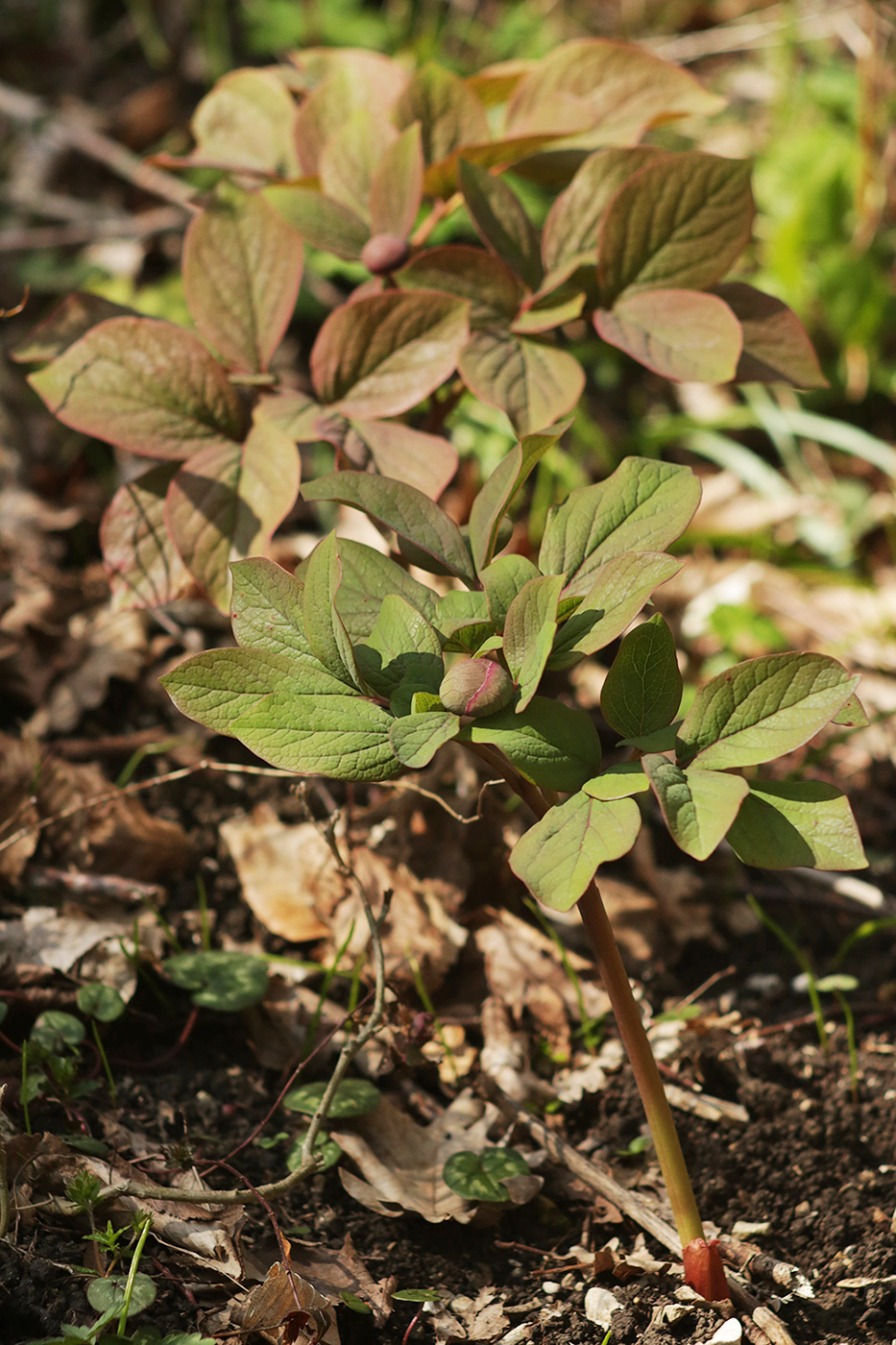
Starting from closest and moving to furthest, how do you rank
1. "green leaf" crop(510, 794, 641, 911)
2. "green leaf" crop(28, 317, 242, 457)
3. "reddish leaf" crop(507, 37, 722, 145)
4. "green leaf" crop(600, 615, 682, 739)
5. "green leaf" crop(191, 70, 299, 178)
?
1. "green leaf" crop(510, 794, 641, 911)
2. "green leaf" crop(600, 615, 682, 739)
3. "green leaf" crop(28, 317, 242, 457)
4. "reddish leaf" crop(507, 37, 722, 145)
5. "green leaf" crop(191, 70, 299, 178)

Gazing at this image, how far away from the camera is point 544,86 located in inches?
62.9

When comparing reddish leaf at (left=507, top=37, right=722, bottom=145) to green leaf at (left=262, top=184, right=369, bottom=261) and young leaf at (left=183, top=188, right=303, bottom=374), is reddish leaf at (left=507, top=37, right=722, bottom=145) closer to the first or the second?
green leaf at (left=262, top=184, right=369, bottom=261)

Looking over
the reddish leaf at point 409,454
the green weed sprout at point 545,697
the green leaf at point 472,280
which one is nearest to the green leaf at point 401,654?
the green weed sprout at point 545,697

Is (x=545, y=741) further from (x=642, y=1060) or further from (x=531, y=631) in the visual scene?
(x=642, y=1060)

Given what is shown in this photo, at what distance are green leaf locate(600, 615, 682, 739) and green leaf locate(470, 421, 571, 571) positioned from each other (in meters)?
0.17

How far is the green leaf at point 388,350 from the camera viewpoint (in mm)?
1339

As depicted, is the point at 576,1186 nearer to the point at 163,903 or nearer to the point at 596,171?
the point at 163,903

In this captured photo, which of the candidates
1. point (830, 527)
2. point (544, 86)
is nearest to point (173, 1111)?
point (544, 86)

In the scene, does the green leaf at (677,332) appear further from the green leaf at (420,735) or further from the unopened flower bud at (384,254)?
the green leaf at (420,735)

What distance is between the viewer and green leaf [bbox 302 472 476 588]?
1032 mm

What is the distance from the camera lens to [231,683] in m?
0.98

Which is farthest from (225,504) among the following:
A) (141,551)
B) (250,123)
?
(250,123)

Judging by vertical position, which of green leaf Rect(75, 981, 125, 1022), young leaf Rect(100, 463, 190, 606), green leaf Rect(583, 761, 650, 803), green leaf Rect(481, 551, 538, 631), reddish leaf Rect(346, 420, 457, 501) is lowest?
green leaf Rect(75, 981, 125, 1022)

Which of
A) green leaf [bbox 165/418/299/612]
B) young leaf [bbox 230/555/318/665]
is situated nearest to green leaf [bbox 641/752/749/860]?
young leaf [bbox 230/555/318/665]
